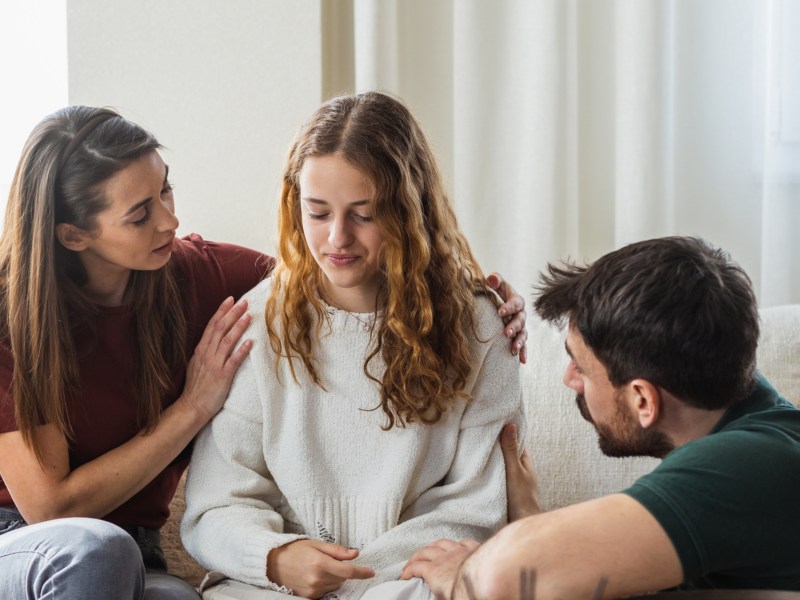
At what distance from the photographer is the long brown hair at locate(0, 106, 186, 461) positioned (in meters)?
1.63

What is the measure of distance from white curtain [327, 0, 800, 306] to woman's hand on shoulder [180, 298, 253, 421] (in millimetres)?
825

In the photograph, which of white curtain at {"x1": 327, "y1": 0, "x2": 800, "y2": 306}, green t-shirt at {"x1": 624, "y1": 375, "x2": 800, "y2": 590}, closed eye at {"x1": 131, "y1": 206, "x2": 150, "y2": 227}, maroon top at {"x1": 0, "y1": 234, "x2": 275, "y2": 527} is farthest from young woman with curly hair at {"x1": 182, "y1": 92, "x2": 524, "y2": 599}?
white curtain at {"x1": 327, "y1": 0, "x2": 800, "y2": 306}

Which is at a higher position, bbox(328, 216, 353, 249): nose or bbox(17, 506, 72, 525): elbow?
bbox(328, 216, 353, 249): nose

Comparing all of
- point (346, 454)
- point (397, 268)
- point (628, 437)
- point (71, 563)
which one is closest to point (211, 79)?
point (397, 268)

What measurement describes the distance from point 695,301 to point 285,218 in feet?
2.35

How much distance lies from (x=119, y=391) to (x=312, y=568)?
0.47m

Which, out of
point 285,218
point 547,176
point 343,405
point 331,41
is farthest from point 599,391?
point 331,41

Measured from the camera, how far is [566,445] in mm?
1950

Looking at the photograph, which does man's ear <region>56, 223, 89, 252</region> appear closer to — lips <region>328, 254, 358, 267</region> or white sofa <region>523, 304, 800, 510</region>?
lips <region>328, 254, 358, 267</region>

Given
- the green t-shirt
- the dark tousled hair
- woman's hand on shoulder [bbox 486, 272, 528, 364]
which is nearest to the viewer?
the green t-shirt

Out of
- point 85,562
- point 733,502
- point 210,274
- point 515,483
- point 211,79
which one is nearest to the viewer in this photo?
point 733,502

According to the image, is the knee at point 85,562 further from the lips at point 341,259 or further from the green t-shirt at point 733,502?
the green t-shirt at point 733,502

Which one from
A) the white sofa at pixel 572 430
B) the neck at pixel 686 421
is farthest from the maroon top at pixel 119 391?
the neck at pixel 686 421

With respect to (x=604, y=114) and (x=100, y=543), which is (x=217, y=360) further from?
(x=604, y=114)
